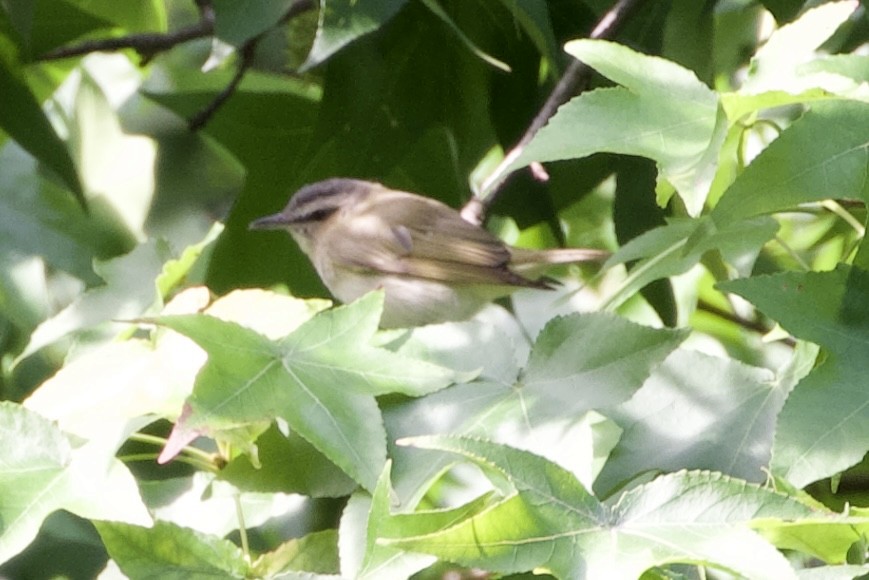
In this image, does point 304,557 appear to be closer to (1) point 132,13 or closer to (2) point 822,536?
(2) point 822,536

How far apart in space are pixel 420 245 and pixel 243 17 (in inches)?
43.3

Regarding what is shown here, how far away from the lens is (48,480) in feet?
3.73

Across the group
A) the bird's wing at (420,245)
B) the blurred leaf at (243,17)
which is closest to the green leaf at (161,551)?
the blurred leaf at (243,17)

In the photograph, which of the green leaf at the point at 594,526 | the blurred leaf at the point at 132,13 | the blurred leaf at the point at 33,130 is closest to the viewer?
the green leaf at the point at 594,526

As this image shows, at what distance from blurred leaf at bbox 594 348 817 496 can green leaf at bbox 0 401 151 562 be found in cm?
47

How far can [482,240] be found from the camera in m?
2.32

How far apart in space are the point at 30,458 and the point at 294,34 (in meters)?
1.13

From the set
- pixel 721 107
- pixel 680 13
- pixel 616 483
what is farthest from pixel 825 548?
pixel 680 13

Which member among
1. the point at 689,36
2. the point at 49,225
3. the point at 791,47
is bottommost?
the point at 49,225

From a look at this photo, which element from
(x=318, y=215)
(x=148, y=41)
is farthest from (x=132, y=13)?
(x=318, y=215)

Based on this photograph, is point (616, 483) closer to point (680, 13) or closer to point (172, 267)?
point (172, 267)

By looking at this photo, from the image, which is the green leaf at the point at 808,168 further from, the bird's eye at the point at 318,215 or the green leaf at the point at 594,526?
the bird's eye at the point at 318,215

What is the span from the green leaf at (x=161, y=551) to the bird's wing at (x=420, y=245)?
120cm

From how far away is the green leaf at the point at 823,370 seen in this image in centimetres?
101
